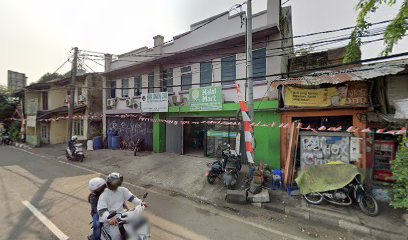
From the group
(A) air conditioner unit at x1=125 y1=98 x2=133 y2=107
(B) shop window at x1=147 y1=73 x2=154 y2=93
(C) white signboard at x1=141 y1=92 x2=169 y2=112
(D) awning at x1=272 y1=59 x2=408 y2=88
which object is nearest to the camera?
(D) awning at x1=272 y1=59 x2=408 y2=88

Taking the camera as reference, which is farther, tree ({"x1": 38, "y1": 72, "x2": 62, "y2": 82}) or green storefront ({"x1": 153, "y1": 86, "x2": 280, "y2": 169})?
tree ({"x1": 38, "y1": 72, "x2": 62, "y2": 82})

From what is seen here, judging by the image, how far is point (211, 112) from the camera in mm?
10484

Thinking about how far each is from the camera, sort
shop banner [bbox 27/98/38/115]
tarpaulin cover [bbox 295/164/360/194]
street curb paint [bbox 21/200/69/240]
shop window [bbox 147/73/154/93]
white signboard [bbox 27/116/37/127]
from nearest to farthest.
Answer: street curb paint [bbox 21/200/69/240], tarpaulin cover [bbox 295/164/360/194], shop window [bbox 147/73/154/93], white signboard [bbox 27/116/37/127], shop banner [bbox 27/98/38/115]

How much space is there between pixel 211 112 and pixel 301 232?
6921mm

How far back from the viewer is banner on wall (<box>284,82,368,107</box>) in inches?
264

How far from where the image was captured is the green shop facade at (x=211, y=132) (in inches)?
334

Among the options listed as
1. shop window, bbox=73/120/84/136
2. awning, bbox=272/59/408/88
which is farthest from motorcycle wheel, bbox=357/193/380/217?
shop window, bbox=73/120/84/136

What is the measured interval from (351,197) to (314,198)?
96 centimetres

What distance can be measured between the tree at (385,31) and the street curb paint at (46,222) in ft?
33.2

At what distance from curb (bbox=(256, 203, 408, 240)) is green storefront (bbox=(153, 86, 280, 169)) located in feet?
9.72

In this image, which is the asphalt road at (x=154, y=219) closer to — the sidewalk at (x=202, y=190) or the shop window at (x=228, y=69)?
the sidewalk at (x=202, y=190)

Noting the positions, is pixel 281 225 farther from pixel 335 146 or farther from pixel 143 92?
pixel 143 92

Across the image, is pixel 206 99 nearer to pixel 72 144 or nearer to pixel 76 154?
pixel 76 154

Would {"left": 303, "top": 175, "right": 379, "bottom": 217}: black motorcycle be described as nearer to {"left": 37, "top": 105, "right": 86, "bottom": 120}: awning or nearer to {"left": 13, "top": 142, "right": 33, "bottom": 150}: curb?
{"left": 37, "top": 105, "right": 86, "bottom": 120}: awning
